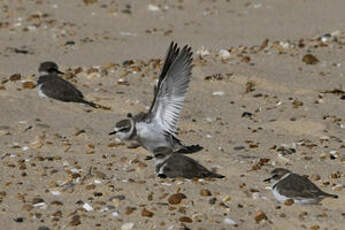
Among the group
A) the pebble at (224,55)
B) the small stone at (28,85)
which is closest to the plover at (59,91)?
the small stone at (28,85)

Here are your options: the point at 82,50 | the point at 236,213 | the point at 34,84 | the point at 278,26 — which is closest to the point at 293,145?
the point at 236,213

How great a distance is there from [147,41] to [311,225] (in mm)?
9611

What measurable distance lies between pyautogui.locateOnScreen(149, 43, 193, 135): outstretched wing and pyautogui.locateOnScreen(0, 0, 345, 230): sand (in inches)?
16.8

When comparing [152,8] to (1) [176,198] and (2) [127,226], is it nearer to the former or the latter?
(1) [176,198]

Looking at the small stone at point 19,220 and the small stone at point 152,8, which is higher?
the small stone at point 152,8

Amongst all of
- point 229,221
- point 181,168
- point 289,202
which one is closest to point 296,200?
point 289,202

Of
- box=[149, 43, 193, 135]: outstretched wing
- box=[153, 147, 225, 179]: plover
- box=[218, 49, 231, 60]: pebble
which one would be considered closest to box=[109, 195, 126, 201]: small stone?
box=[153, 147, 225, 179]: plover

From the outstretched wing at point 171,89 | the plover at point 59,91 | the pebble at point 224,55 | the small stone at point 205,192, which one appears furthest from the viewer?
the pebble at point 224,55

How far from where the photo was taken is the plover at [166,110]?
7.42 metres

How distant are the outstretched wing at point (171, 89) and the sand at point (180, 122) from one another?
1.40 ft

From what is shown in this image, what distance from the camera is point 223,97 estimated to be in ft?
33.1

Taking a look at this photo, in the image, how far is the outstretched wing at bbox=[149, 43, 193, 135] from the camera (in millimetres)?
7410

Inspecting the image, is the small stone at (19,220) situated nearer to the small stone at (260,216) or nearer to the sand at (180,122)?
the sand at (180,122)

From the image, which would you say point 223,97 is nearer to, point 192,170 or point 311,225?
point 192,170
